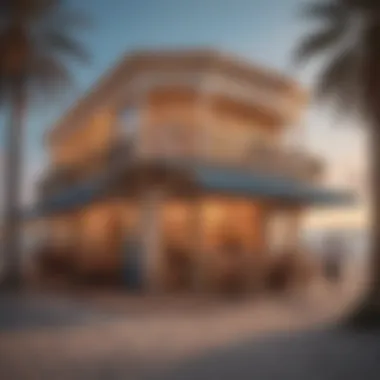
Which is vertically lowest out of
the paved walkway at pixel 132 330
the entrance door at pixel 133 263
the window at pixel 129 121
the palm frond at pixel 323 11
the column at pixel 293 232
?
the paved walkway at pixel 132 330

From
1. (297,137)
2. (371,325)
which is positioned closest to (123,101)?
(297,137)

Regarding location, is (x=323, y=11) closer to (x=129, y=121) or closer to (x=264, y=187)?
(x=264, y=187)

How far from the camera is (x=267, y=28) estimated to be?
2033 millimetres

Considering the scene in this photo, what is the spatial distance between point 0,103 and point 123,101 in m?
0.44

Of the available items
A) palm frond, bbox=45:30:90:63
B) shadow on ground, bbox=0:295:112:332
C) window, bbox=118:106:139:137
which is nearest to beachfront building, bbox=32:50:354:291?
window, bbox=118:106:139:137

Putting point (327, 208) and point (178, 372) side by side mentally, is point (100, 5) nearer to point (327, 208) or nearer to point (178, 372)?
point (327, 208)

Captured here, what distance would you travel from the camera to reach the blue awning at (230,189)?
6.05 feet

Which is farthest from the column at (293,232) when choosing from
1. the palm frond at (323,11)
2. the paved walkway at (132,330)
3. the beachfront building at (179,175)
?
the palm frond at (323,11)

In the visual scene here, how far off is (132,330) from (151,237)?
55cm

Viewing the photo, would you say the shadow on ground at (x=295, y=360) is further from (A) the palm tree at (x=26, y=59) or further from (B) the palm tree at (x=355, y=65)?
(A) the palm tree at (x=26, y=59)

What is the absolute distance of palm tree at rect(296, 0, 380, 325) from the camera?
78.7 inches

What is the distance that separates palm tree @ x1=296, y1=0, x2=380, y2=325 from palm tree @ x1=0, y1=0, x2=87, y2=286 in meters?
0.89

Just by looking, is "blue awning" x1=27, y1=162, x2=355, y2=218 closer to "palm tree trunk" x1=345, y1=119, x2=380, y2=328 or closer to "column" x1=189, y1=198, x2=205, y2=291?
"column" x1=189, y1=198, x2=205, y2=291

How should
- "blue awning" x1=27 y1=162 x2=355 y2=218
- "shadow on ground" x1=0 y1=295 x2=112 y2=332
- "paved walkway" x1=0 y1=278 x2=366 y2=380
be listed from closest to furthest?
"blue awning" x1=27 y1=162 x2=355 y2=218 → "paved walkway" x1=0 y1=278 x2=366 y2=380 → "shadow on ground" x1=0 y1=295 x2=112 y2=332
